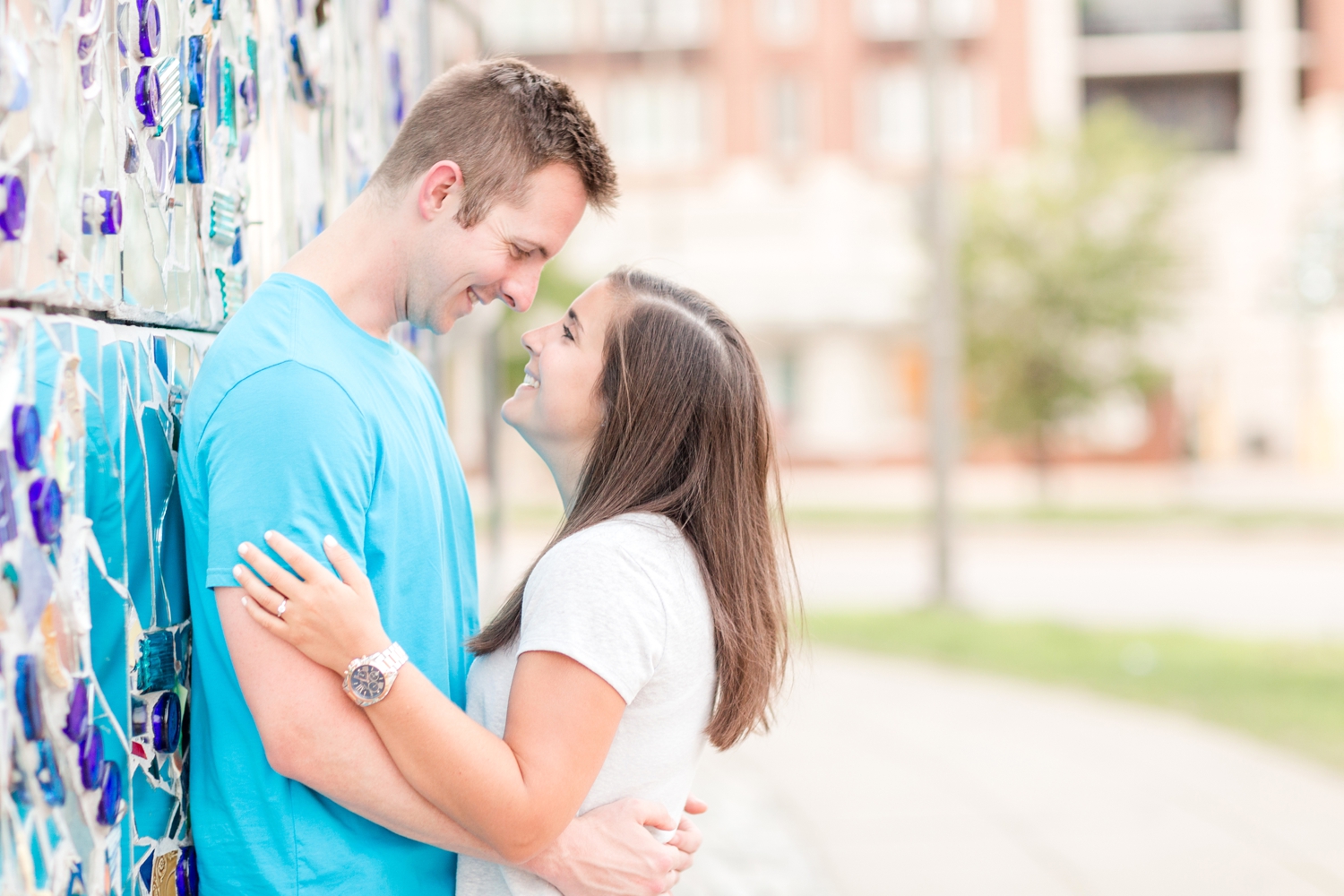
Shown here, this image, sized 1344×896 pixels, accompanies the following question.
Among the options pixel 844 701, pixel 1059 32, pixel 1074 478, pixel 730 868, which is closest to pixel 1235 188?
pixel 1059 32

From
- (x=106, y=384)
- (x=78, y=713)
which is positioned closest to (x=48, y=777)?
(x=78, y=713)

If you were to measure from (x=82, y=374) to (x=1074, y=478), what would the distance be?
26.9 metres

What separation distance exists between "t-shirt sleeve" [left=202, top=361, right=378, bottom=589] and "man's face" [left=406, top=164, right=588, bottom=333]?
292 mm

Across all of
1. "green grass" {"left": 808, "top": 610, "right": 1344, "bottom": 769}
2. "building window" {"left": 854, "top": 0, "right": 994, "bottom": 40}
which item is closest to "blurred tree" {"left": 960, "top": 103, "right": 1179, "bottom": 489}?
"green grass" {"left": 808, "top": 610, "right": 1344, "bottom": 769}

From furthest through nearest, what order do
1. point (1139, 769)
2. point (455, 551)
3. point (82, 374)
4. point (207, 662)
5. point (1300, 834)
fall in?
point (1139, 769) → point (1300, 834) → point (455, 551) → point (207, 662) → point (82, 374)

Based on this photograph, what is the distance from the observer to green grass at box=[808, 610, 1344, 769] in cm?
657

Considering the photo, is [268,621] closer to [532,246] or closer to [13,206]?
[13,206]

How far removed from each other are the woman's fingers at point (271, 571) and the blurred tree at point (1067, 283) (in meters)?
18.5

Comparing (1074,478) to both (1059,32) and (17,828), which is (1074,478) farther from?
(17,828)

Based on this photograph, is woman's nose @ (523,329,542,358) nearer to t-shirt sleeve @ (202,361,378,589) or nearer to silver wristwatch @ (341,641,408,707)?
t-shirt sleeve @ (202,361,378,589)

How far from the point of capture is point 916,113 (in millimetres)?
29172

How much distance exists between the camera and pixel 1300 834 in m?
4.89

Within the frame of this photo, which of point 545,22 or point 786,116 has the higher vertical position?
point 545,22

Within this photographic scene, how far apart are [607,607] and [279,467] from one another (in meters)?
0.46
